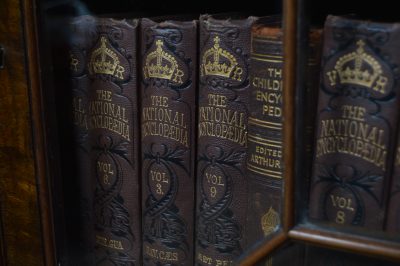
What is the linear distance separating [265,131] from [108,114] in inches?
8.0

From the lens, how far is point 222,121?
0.56 meters

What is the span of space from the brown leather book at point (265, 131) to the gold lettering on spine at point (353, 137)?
0.15 ft

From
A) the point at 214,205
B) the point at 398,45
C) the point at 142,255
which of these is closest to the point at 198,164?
the point at 214,205

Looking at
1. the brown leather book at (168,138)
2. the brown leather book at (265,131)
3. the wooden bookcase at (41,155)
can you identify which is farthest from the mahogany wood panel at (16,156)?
the brown leather book at (265,131)

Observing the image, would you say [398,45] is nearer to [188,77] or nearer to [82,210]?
[188,77]

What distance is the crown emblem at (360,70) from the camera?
45 centimetres

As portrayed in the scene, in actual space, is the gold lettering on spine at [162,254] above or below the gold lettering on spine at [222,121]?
below

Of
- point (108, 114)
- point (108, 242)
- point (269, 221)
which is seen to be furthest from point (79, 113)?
point (269, 221)

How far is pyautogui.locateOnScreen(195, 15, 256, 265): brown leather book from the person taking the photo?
21.2 inches

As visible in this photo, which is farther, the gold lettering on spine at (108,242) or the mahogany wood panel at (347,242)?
the gold lettering on spine at (108,242)

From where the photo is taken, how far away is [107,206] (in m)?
0.64

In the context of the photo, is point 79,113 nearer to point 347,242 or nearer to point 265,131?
point 265,131

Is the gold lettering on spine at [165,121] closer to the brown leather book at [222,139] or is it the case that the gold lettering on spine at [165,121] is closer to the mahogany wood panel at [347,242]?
the brown leather book at [222,139]

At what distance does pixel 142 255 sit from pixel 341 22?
380 millimetres
